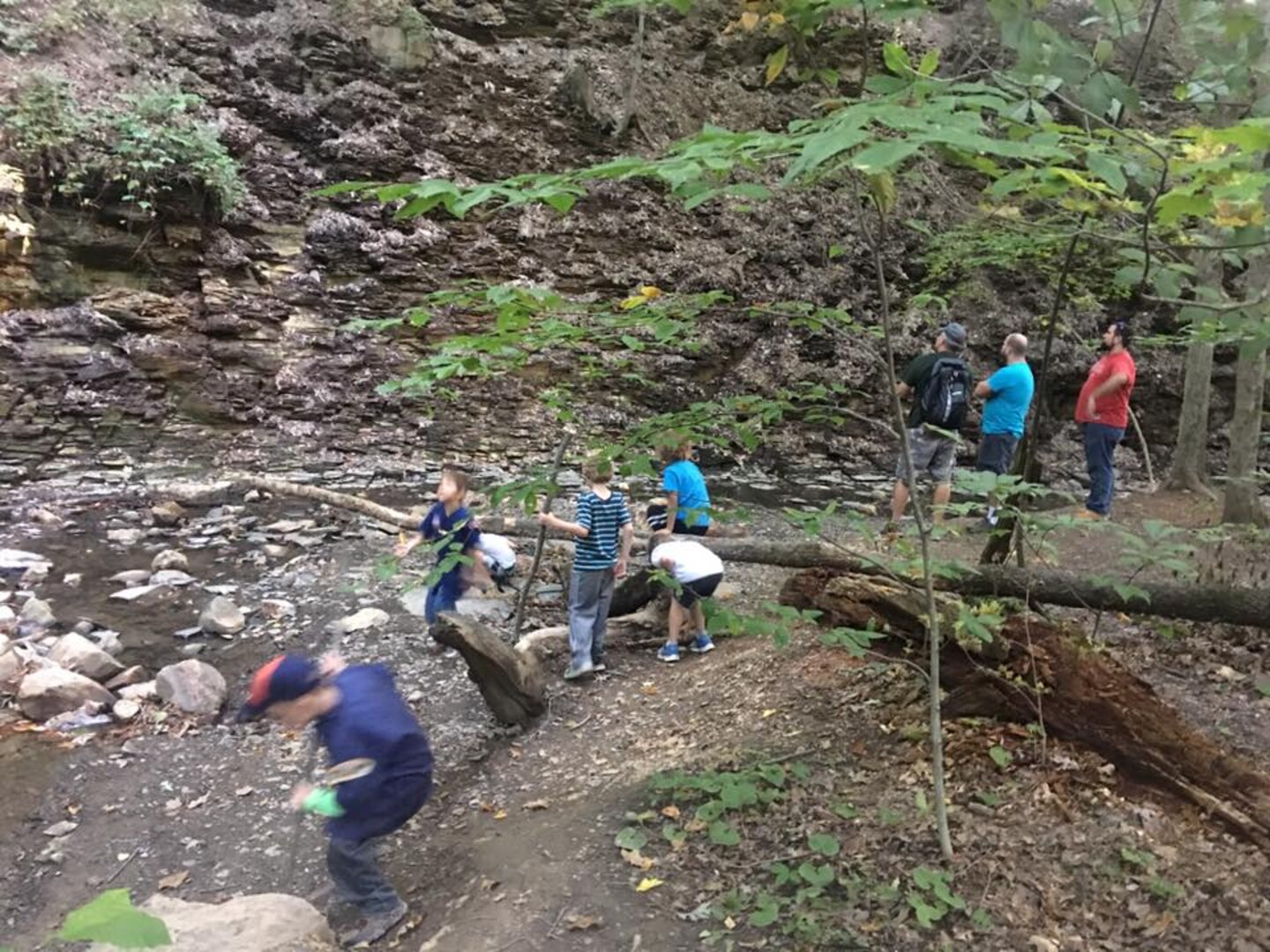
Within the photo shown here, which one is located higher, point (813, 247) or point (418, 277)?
point (813, 247)

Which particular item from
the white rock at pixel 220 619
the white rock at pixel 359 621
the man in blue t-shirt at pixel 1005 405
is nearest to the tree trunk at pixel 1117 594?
the man in blue t-shirt at pixel 1005 405

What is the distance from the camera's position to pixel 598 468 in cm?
421

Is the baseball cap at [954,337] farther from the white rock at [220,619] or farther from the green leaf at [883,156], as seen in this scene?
the white rock at [220,619]

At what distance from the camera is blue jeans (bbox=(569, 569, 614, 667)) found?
207 inches

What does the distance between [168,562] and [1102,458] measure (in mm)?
8816

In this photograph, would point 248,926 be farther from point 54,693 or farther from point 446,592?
point 446,592

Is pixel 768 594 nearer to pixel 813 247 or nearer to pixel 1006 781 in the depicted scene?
pixel 1006 781

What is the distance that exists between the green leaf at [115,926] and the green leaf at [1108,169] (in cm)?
211

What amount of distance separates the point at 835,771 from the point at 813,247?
1318 centimetres

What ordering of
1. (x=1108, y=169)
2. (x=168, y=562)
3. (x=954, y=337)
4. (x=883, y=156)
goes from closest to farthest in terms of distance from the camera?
(x=883, y=156) < (x=1108, y=169) < (x=954, y=337) < (x=168, y=562)

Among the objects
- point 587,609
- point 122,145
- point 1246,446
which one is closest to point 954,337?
point 1246,446

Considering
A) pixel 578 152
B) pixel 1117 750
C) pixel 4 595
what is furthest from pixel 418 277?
pixel 1117 750

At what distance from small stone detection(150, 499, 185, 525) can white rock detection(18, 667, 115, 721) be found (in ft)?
12.1

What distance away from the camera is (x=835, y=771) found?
145 inches
